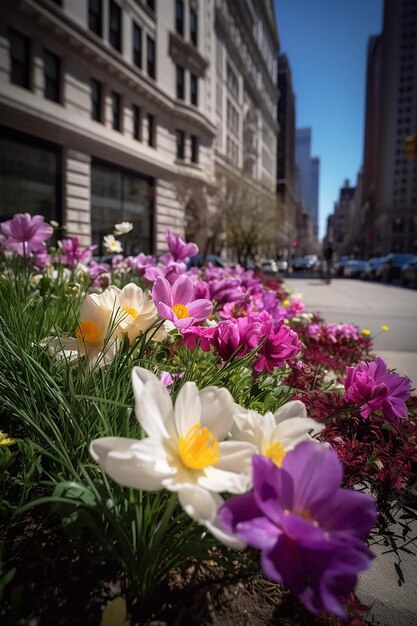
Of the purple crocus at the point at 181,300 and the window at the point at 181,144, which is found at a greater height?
the window at the point at 181,144

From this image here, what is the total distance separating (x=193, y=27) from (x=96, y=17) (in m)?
13.4

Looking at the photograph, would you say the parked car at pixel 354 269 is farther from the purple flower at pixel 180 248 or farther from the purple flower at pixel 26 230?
the purple flower at pixel 26 230

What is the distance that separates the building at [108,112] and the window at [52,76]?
6cm

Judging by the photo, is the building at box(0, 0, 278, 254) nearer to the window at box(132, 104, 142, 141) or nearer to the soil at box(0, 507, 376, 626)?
the window at box(132, 104, 142, 141)

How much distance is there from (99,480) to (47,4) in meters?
20.9

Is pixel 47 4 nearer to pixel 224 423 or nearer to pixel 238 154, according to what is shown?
pixel 224 423

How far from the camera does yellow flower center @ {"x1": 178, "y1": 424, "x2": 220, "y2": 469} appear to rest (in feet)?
2.86

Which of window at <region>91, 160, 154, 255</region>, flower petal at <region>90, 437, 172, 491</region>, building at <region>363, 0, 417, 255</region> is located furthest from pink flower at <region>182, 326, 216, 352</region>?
building at <region>363, 0, 417, 255</region>

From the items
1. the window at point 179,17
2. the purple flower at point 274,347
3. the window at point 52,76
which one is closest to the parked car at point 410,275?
the window at point 52,76

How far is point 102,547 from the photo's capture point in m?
1.08

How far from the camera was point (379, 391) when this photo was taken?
1464 millimetres

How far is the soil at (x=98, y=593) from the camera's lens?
95 centimetres

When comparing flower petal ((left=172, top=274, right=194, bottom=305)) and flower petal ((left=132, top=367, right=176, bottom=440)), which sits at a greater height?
flower petal ((left=172, top=274, right=194, bottom=305))

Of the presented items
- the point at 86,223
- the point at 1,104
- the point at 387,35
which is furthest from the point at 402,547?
the point at 387,35
